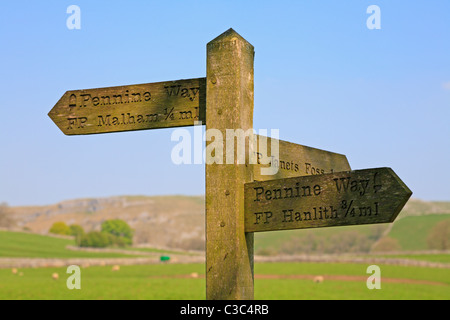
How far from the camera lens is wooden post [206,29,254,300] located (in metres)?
3.72

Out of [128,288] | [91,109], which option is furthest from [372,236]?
[91,109]

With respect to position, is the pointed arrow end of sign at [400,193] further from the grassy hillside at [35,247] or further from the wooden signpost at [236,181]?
the grassy hillside at [35,247]

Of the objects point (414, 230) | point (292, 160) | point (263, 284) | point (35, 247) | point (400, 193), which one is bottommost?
point (400, 193)

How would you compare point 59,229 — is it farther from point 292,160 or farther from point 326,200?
point 326,200

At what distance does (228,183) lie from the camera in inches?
148

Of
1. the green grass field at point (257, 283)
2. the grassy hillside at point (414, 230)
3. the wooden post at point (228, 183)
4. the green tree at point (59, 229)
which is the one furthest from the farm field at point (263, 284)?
the green tree at point (59, 229)

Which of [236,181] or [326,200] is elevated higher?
[236,181]

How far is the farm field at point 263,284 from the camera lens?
33.9m

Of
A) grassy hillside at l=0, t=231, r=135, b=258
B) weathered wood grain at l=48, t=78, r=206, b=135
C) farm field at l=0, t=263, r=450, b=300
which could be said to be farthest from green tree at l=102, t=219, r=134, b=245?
weathered wood grain at l=48, t=78, r=206, b=135

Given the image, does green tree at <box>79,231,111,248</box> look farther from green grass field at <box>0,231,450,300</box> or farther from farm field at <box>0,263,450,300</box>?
farm field at <box>0,263,450,300</box>

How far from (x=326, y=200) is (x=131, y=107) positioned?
5.44ft

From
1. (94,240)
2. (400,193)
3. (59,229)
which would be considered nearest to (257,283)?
(400,193)
